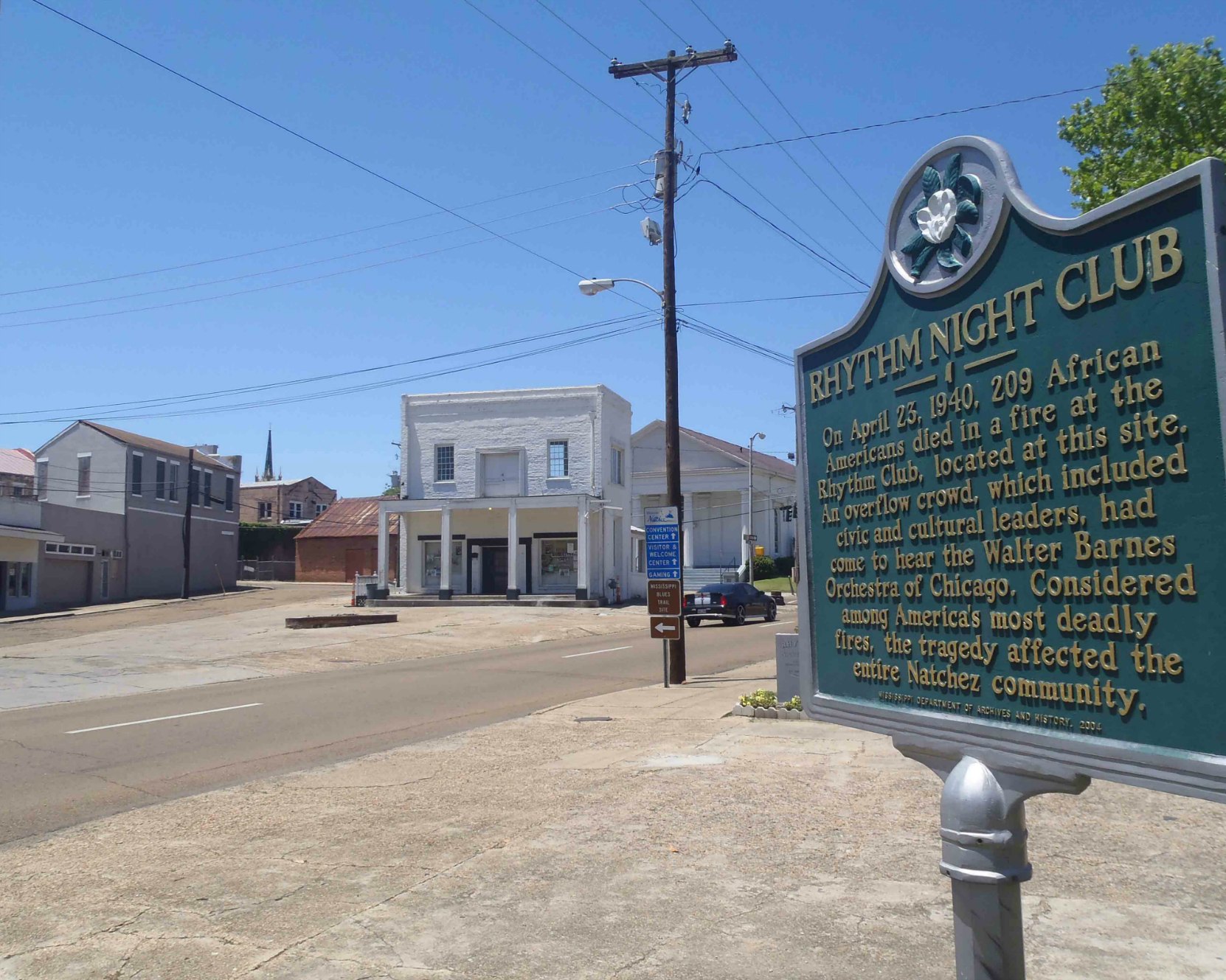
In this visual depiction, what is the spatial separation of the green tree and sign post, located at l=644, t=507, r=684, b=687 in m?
8.14

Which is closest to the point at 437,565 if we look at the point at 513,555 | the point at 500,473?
the point at 500,473

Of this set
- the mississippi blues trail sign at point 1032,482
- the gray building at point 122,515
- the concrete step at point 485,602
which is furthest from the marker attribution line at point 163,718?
the gray building at point 122,515

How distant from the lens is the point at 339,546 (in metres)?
68.1

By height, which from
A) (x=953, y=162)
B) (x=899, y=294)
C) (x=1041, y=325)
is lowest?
(x=1041, y=325)

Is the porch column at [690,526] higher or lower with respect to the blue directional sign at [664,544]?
higher

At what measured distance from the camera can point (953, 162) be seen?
3631 mm

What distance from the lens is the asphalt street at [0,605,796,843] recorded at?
32.1 feet

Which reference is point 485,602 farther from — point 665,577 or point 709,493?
point 665,577

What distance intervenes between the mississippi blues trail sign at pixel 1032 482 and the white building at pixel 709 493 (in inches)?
2028

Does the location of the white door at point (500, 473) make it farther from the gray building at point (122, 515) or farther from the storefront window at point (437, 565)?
the gray building at point (122, 515)

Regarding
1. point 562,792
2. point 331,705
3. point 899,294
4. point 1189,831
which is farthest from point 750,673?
point 899,294

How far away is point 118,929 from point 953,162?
553 centimetres

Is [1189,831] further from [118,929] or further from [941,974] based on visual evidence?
[118,929]

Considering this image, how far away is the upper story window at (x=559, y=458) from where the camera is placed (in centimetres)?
4606
